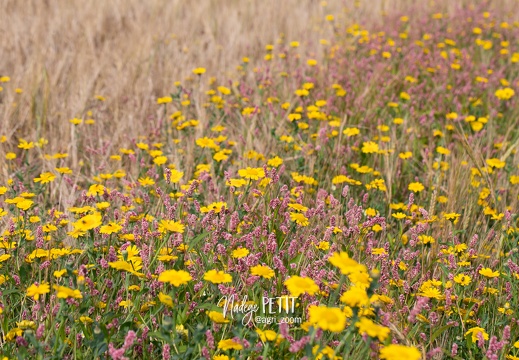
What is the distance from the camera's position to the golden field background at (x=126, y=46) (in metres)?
3.87

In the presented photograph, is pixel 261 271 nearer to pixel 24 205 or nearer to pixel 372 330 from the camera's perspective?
pixel 372 330

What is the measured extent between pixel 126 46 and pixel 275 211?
337cm

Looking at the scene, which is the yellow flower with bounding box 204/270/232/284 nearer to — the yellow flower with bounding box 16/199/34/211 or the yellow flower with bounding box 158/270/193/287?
the yellow flower with bounding box 158/270/193/287

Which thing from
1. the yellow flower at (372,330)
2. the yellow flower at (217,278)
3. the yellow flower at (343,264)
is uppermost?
the yellow flower at (343,264)

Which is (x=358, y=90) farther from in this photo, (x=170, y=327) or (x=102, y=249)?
(x=170, y=327)

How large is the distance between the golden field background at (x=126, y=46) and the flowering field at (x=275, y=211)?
4 centimetres

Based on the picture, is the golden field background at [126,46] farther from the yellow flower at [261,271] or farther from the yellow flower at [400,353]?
the yellow flower at [400,353]

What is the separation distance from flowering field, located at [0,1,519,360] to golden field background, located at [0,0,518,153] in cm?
4

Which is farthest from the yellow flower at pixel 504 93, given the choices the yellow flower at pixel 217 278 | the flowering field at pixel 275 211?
the yellow flower at pixel 217 278

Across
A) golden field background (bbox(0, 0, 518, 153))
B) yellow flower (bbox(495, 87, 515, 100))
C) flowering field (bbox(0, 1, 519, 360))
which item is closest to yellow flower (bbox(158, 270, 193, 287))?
flowering field (bbox(0, 1, 519, 360))

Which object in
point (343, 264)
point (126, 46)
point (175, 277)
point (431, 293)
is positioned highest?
point (343, 264)

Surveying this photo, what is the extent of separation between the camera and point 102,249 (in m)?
2.12

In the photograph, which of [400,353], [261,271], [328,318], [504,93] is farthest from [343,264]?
[504,93]

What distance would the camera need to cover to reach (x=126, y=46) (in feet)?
17.0
